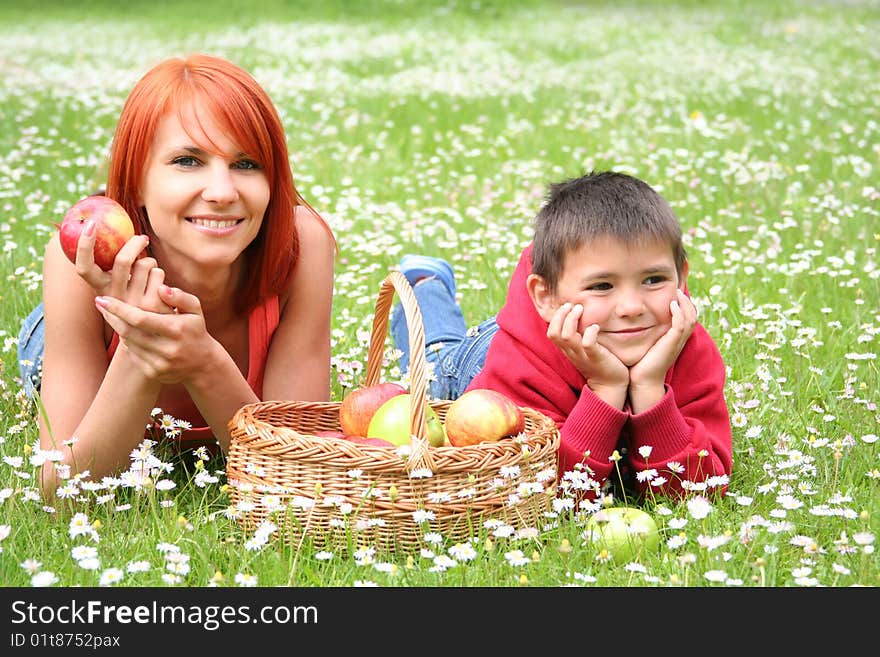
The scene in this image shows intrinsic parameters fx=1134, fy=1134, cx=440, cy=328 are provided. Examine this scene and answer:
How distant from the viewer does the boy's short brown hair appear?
3.42 metres

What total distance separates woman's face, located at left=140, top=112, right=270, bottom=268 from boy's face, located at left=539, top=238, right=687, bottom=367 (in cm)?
100

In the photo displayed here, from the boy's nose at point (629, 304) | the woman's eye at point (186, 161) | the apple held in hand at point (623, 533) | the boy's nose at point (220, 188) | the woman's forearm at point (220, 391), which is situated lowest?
the apple held in hand at point (623, 533)

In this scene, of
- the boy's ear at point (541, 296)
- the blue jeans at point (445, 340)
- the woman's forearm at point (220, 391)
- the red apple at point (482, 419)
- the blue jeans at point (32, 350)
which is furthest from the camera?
the blue jeans at point (445, 340)

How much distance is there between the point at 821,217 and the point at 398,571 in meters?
4.82

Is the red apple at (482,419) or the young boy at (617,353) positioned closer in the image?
the red apple at (482,419)

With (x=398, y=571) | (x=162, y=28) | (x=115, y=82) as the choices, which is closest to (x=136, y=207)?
(x=398, y=571)

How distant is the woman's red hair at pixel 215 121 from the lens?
3.31 m

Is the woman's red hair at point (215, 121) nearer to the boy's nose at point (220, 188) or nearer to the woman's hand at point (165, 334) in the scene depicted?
the boy's nose at point (220, 188)

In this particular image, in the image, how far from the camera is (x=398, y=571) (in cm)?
284

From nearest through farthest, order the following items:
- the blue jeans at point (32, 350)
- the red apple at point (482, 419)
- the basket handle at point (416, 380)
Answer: the basket handle at point (416, 380) → the red apple at point (482, 419) → the blue jeans at point (32, 350)

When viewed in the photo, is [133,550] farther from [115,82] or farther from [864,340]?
[115,82]

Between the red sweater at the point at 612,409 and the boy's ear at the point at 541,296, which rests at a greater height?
the boy's ear at the point at 541,296

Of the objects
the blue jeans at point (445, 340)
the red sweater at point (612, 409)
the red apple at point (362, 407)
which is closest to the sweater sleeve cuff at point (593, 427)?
the red sweater at point (612, 409)
